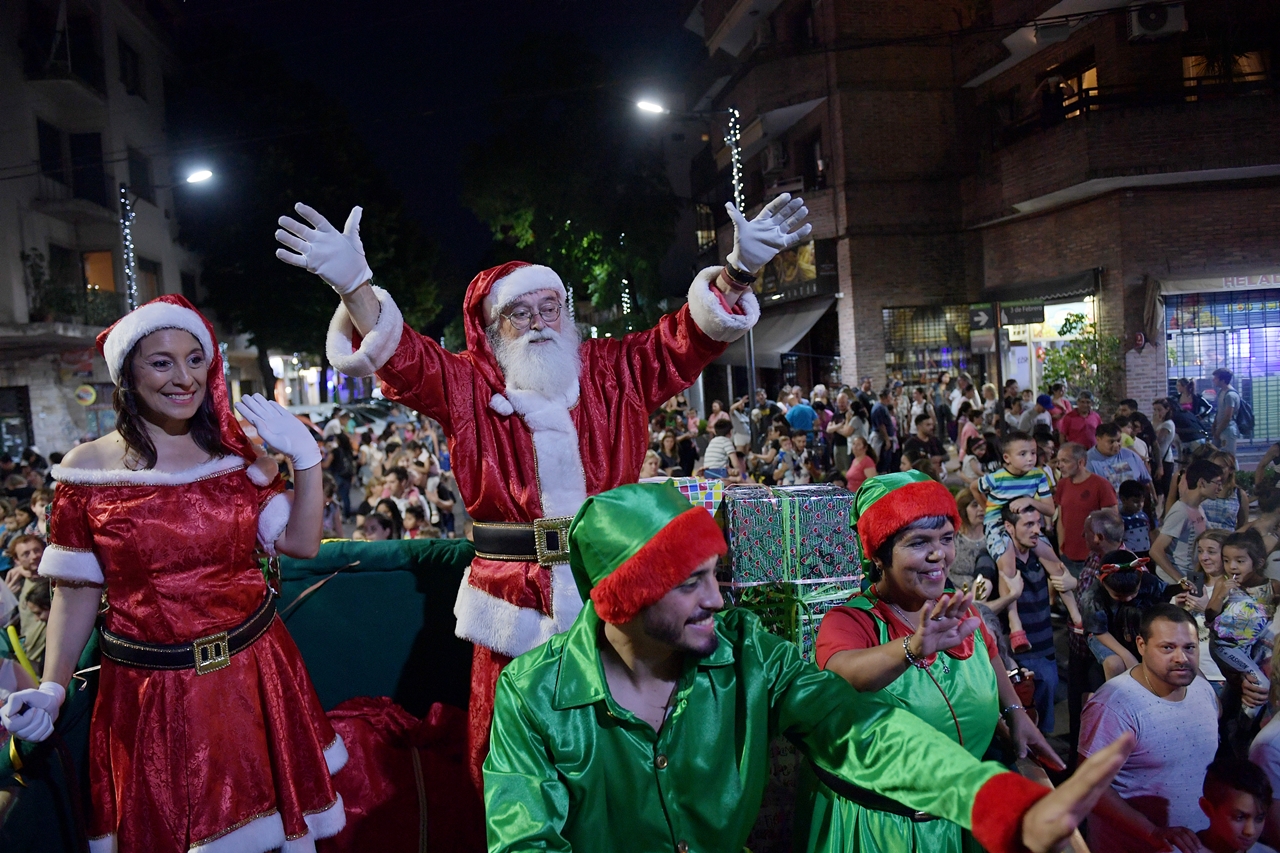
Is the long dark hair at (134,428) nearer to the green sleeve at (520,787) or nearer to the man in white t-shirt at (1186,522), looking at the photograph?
the green sleeve at (520,787)

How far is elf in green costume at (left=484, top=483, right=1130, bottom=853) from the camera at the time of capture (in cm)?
199

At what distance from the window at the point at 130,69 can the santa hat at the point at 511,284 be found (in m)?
28.4

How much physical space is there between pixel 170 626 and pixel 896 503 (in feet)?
6.98

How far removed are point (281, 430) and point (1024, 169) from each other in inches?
733

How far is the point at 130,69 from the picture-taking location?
2750 cm

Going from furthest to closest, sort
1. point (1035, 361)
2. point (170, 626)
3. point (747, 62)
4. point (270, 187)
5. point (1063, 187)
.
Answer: point (270, 187) → point (747, 62) → point (1035, 361) → point (1063, 187) → point (170, 626)

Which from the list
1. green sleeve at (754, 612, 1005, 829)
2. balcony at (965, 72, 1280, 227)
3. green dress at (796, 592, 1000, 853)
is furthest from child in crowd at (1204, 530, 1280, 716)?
balcony at (965, 72, 1280, 227)

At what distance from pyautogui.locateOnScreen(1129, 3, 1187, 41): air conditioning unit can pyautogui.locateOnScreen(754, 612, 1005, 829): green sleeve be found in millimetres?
17610

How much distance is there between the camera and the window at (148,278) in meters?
27.8

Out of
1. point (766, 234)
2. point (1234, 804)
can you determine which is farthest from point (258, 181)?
point (1234, 804)

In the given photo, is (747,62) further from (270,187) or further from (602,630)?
(602,630)

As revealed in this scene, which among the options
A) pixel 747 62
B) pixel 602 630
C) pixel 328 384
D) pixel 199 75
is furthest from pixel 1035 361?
pixel 328 384

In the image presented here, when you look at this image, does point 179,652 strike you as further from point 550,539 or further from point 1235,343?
point 1235,343

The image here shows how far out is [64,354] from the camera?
2328 cm
